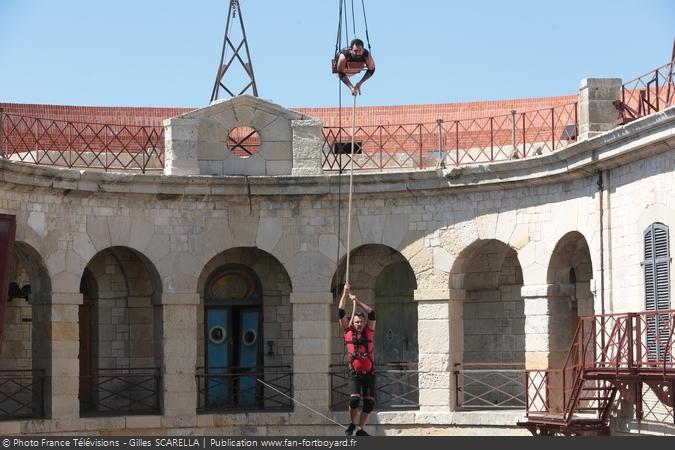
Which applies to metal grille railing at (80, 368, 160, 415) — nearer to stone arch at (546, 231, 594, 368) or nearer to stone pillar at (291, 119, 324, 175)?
stone pillar at (291, 119, 324, 175)

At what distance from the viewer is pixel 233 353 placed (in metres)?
30.7

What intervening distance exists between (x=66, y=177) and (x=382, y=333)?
21.5ft

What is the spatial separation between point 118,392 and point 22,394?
5.20 feet

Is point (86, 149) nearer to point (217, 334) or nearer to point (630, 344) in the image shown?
point (217, 334)

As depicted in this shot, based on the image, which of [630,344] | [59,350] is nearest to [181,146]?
[59,350]

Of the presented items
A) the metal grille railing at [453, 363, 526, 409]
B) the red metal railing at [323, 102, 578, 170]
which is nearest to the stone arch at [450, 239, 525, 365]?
the metal grille railing at [453, 363, 526, 409]

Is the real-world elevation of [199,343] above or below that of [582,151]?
below

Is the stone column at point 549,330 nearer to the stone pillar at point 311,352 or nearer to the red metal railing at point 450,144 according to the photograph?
the red metal railing at point 450,144

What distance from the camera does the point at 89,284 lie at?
3020cm

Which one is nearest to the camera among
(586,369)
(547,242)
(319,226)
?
(586,369)

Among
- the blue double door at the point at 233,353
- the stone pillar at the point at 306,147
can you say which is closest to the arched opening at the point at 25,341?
the blue double door at the point at 233,353

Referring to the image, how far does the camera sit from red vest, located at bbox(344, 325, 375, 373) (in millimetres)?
22641

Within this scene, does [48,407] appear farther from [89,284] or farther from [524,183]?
[524,183]

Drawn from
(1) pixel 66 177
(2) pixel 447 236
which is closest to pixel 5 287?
(1) pixel 66 177
